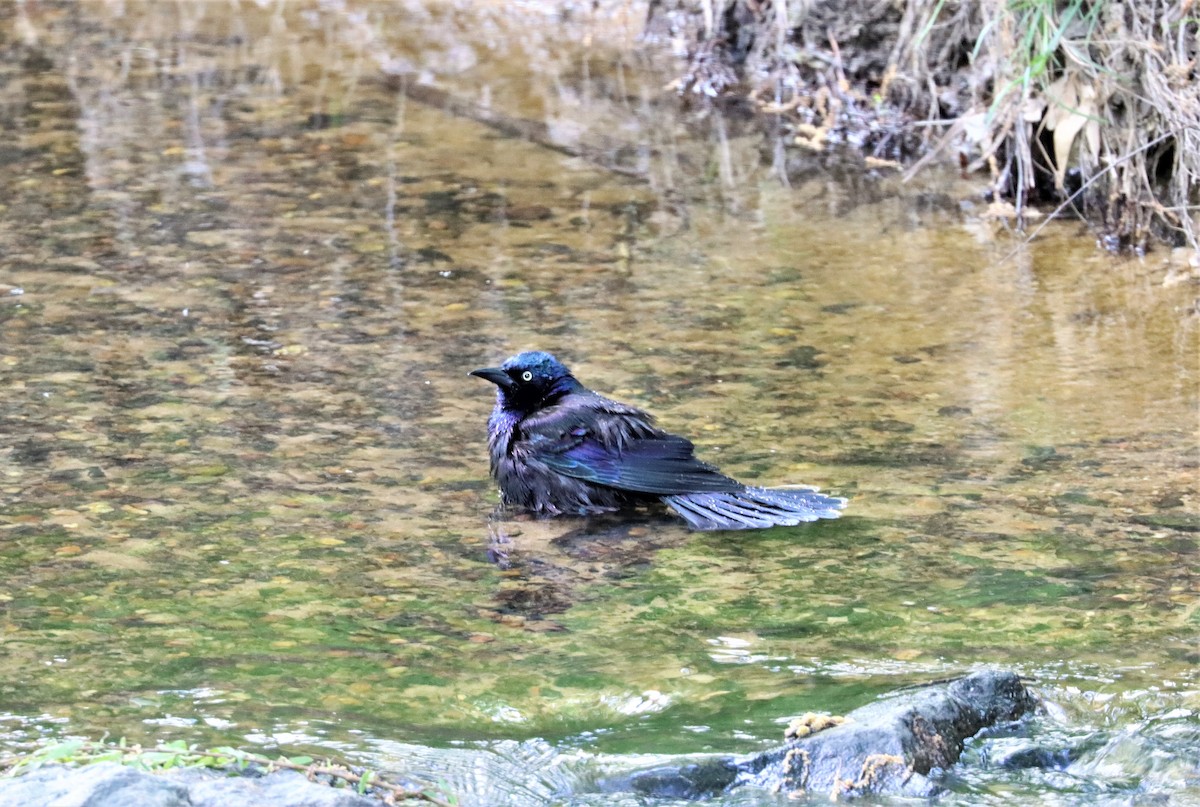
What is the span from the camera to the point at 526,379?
5016mm

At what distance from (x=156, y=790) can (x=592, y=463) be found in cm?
241

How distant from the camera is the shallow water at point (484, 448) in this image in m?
3.47

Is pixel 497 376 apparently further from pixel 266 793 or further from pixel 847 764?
pixel 266 793

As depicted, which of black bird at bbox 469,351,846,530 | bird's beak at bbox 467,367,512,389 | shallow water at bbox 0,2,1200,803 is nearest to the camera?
shallow water at bbox 0,2,1200,803

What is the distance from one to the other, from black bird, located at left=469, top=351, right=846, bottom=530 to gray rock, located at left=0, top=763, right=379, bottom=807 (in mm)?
2072

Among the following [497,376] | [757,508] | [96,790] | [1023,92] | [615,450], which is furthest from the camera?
[1023,92]

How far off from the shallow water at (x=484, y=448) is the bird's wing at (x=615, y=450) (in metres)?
0.17

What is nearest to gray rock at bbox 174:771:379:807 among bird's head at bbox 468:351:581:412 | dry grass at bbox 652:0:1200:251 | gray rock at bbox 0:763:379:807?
gray rock at bbox 0:763:379:807

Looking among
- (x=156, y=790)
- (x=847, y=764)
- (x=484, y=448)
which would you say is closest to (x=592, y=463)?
(x=484, y=448)

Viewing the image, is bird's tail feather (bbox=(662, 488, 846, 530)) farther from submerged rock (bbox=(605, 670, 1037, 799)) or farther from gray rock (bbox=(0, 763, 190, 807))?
gray rock (bbox=(0, 763, 190, 807))

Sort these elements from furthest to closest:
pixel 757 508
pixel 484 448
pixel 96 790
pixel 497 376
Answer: pixel 484 448 < pixel 497 376 < pixel 757 508 < pixel 96 790

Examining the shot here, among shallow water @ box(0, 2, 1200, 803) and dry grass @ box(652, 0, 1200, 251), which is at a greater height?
dry grass @ box(652, 0, 1200, 251)

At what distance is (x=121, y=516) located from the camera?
4.47 meters

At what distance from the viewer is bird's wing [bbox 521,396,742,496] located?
4.72m
